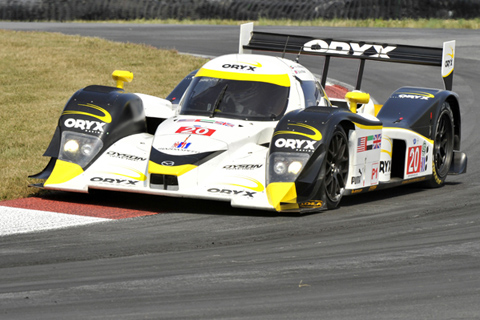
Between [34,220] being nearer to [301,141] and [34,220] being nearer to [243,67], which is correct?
[301,141]

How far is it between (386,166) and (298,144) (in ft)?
5.65

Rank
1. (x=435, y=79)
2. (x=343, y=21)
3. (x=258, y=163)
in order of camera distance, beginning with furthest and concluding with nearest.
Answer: (x=343, y=21) < (x=435, y=79) < (x=258, y=163)

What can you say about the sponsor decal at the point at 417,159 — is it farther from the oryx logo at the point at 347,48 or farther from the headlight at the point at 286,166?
the headlight at the point at 286,166

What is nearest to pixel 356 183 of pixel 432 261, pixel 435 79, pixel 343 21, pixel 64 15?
pixel 432 261

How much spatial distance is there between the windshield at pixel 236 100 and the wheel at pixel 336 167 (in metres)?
0.83

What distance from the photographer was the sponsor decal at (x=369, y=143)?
30.0 feet

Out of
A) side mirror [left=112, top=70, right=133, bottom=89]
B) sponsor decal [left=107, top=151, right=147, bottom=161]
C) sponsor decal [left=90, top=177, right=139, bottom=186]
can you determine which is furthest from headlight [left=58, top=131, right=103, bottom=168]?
side mirror [left=112, top=70, right=133, bottom=89]

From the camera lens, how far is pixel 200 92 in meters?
9.69

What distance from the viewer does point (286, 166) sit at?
8289mm

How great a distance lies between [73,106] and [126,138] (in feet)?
2.20

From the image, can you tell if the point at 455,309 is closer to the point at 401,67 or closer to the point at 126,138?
the point at 126,138

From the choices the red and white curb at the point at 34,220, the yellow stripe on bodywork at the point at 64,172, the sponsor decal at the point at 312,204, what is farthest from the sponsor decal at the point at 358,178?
the yellow stripe on bodywork at the point at 64,172

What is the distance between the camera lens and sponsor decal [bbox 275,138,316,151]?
8336 millimetres

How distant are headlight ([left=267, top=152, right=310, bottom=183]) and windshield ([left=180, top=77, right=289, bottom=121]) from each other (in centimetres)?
101
